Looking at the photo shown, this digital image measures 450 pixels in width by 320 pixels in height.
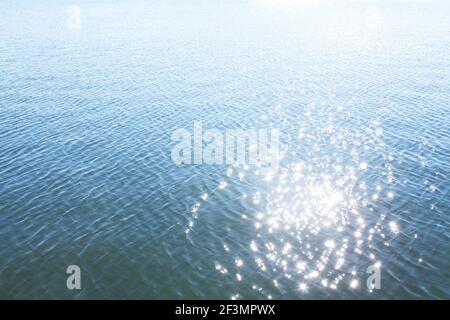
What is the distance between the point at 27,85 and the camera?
92.1 meters

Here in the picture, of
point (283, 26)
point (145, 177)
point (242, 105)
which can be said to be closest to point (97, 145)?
point (145, 177)

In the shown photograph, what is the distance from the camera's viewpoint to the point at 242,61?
11631 cm

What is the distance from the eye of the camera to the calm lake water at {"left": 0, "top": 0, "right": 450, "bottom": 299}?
1499 inches

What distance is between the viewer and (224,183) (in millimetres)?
53938

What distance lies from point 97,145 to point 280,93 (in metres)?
41.8

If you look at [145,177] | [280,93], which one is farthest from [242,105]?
[145,177]

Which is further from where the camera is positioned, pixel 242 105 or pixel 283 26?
pixel 283 26

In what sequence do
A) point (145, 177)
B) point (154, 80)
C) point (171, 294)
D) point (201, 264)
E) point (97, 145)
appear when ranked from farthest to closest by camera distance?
point (154, 80)
point (97, 145)
point (145, 177)
point (201, 264)
point (171, 294)

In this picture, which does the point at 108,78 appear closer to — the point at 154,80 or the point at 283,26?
the point at 154,80

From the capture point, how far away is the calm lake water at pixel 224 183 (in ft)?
125
